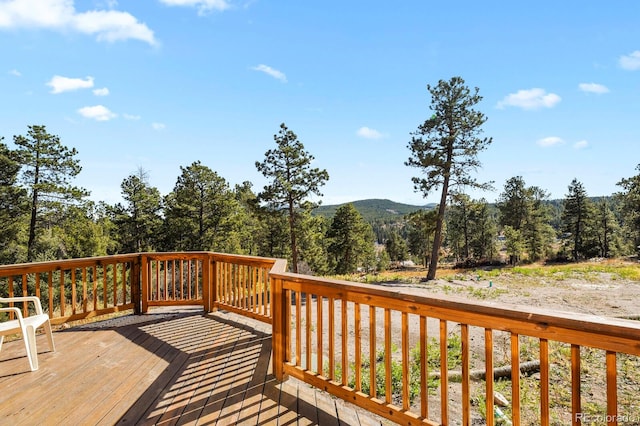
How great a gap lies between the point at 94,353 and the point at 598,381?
18.5 ft

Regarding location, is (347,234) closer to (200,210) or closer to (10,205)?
(200,210)

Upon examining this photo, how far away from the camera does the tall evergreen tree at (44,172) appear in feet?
49.5

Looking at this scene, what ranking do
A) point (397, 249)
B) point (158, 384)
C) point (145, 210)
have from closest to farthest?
point (158, 384)
point (145, 210)
point (397, 249)

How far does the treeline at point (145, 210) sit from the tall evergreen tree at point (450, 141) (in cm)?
497

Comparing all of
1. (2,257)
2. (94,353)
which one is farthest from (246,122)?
(2,257)

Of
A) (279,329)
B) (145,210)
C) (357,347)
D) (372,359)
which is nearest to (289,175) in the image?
(145,210)

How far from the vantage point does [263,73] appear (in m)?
10.7

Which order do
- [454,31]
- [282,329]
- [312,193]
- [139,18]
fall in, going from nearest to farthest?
[282,329]
[139,18]
[454,31]
[312,193]

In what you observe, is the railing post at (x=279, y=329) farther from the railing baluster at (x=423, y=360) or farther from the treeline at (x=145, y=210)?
the treeline at (x=145, y=210)

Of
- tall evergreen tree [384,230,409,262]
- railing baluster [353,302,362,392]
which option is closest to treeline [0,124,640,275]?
railing baluster [353,302,362,392]

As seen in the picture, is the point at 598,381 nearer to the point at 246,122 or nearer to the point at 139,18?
the point at 139,18

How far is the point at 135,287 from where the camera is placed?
525cm

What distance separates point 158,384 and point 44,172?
58.1ft

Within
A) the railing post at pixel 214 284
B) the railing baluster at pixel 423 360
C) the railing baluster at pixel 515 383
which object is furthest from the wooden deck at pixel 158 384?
the railing baluster at pixel 515 383
